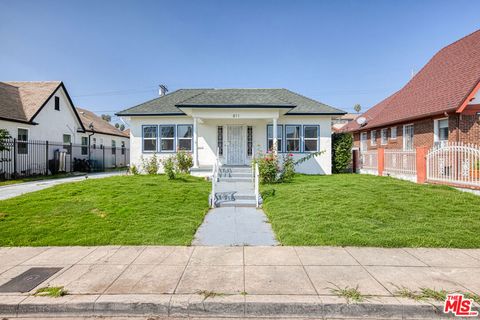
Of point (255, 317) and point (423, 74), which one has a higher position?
point (423, 74)

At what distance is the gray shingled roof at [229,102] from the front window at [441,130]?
15.1 ft

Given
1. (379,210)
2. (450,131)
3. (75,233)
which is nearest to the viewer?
(75,233)

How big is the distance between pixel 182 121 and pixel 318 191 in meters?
9.85

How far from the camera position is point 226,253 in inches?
188

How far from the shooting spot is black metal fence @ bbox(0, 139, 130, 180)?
571 inches

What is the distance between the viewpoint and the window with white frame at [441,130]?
41.5ft

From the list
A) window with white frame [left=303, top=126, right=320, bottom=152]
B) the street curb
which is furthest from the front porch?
the street curb

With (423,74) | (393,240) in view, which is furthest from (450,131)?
(393,240)

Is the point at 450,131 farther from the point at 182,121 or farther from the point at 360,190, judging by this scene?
the point at 182,121

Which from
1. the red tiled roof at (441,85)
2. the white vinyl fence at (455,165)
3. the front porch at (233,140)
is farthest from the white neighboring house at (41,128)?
the red tiled roof at (441,85)

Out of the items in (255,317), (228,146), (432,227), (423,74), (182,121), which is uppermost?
(423,74)

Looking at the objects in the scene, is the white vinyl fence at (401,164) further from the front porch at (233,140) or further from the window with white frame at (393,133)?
the front porch at (233,140)

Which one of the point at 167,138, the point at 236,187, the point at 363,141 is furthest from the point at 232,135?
the point at 363,141

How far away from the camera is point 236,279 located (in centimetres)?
376
